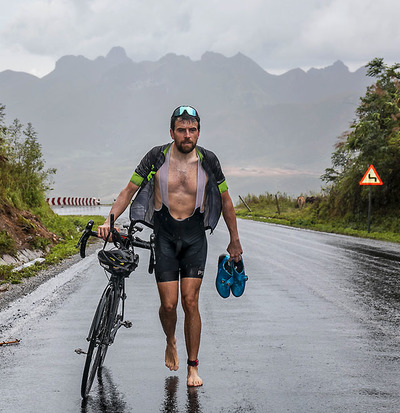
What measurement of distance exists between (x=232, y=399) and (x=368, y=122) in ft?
82.1

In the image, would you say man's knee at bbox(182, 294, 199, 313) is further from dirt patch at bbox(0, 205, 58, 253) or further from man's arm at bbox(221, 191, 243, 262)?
dirt patch at bbox(0, 205, 58, 253)

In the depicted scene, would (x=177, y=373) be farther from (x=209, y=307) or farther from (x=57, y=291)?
(x=57, y=291)

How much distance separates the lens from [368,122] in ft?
94.8

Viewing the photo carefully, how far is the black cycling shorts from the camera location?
571 centimetres

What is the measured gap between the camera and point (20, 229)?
16.1 meters

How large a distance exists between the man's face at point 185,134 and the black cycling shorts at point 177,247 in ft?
1.69

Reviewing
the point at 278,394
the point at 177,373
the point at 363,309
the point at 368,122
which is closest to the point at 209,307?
the point at 363,309

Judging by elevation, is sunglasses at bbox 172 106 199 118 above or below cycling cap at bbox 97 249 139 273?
above

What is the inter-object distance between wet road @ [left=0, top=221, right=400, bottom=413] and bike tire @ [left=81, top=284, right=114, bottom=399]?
0.15 meters

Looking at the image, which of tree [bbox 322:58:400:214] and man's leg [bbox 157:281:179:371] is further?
tree [bbox 322:58:400:214]

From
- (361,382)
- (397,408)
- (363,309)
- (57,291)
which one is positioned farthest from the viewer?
(57,291)

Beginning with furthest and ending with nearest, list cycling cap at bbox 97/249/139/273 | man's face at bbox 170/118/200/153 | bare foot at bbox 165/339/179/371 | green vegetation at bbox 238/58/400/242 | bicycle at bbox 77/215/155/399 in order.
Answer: green vegetation at bbox 238/58/400/242 → bare foot at bbox 165/339/179/371 → man's face at bbox 170/118/200/153 → cycling cap at bbox 97/249/139/273 → bicycle at bbox 77/215/155/399

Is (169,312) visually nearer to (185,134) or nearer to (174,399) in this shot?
(174,399)

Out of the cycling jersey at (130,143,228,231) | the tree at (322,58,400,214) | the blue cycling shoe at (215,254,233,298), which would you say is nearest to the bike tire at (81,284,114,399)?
the cycling jersey at (130,143,228,231)
